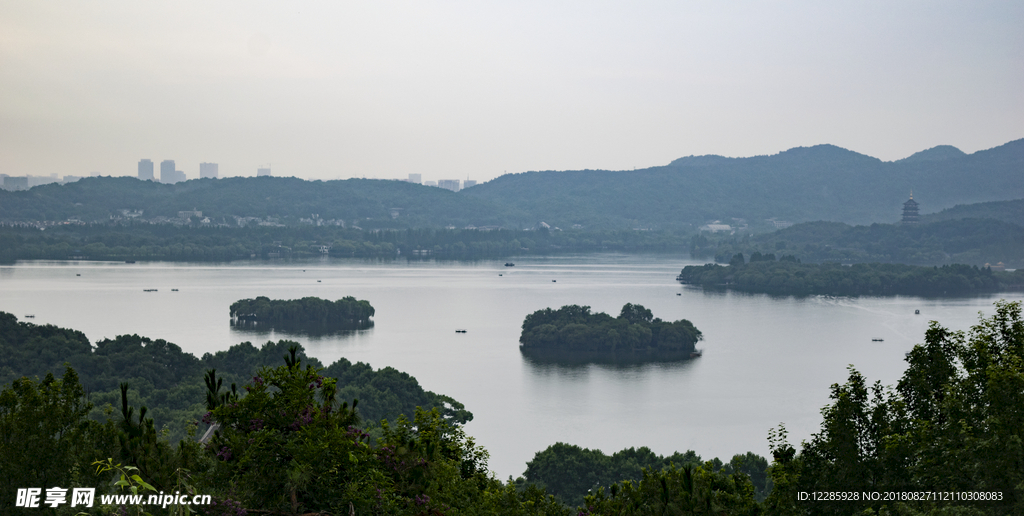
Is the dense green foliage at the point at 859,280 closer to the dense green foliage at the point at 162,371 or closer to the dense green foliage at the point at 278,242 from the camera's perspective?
the dense green foliage at the point at 278,242

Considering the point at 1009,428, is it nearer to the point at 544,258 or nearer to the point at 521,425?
the point at 521,425

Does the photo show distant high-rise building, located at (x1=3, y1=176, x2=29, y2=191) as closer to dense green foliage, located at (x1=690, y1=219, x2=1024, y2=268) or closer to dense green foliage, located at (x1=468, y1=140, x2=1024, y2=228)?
dense green foliage, located at (x1=468, y1=140, x2=1024, y2=228)

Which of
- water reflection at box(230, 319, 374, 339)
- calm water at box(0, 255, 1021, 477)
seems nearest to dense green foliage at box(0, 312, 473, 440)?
calm water at box(0, 255, 1021, 477)

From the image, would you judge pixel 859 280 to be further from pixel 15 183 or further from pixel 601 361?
pixel 15 183

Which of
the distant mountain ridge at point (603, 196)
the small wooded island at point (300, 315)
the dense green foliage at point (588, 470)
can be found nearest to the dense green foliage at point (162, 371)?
the dense green foliage at point (588, 470)

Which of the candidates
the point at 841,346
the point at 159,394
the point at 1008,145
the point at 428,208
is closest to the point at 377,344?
the point at 159,394

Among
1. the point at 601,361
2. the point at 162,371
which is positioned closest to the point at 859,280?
the point at 601,361
